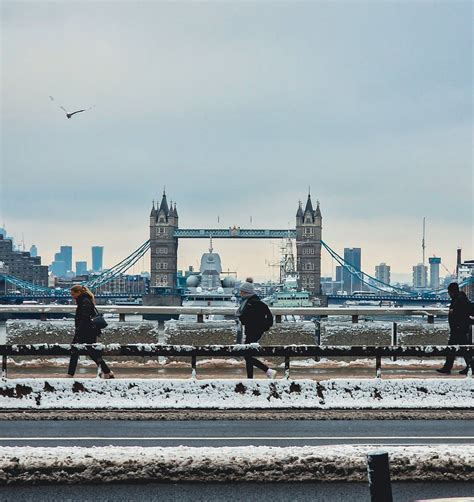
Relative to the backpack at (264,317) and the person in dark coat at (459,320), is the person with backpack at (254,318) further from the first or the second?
the person in dark coat at (459,320)

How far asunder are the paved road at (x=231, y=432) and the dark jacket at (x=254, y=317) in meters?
2.78

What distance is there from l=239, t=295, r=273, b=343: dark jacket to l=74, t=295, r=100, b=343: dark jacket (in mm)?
2257

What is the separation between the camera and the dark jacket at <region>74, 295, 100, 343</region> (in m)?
14.9

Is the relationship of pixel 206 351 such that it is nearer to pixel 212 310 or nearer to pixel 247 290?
pixel 247 290

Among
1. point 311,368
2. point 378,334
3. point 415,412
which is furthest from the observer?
point 378,334

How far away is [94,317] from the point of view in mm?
15125

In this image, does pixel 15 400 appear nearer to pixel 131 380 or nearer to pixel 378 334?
pixel 131 380

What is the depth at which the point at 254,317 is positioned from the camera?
14.8 m

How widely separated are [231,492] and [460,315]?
30.9ft

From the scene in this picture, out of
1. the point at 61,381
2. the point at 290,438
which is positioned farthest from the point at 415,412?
the point at 61,381

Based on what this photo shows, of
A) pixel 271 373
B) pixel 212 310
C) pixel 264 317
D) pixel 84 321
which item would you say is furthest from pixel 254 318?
pixel 212 310

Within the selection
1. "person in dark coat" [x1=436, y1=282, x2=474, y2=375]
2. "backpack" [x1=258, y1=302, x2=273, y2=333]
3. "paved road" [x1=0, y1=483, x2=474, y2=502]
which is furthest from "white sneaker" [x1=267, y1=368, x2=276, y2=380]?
"paved road" [x1=0, y1=483, x2=474, y2=502]

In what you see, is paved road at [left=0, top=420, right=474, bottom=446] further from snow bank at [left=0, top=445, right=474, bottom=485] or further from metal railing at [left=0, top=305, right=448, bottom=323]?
metal railing at [left=0, top=305, right=448, bottom=323]

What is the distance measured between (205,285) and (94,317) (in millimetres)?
153233
